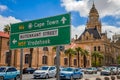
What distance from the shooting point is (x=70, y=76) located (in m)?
32.7

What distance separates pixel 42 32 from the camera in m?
13.1

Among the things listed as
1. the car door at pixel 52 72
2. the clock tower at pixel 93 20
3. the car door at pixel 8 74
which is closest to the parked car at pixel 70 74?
the car door at pixel 52 72

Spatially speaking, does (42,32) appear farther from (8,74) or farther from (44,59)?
(44,59)

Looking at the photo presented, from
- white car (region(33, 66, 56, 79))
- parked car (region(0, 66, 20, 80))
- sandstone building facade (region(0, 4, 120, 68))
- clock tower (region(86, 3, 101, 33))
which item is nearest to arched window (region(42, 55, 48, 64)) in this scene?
sandstone building facade (region(0, 4, 120, 68))

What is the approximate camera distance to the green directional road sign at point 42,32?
12140 millimetres

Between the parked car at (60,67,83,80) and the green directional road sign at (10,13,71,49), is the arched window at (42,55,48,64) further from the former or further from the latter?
the green directional road sign at (10,13,71,49)

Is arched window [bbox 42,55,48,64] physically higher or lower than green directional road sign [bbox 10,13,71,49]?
lower

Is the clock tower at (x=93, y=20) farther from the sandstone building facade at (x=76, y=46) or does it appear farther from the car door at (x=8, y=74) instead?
the car door at (x=8, y=74)

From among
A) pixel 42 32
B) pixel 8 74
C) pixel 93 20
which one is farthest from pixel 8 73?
pixel 93 20

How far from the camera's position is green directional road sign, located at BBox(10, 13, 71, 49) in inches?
478

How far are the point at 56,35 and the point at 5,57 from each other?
146 ft

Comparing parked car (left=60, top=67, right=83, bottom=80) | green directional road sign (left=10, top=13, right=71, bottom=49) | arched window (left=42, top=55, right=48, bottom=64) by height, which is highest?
green directional road sign (left=10, top=13, right=71, bottom=49)

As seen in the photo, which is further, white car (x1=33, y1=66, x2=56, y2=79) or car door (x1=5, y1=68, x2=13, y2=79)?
white car (x1=33, y1=66, x2=56, y2=79)

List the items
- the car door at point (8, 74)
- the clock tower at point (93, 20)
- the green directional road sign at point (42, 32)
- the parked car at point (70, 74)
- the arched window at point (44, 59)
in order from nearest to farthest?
the green directional road sign at point (42, 32)
the car door at point (8, 74)
the parked car at point (70, 74)
the arched window at point (44, 59)
the clock tower at point (93, 20)
